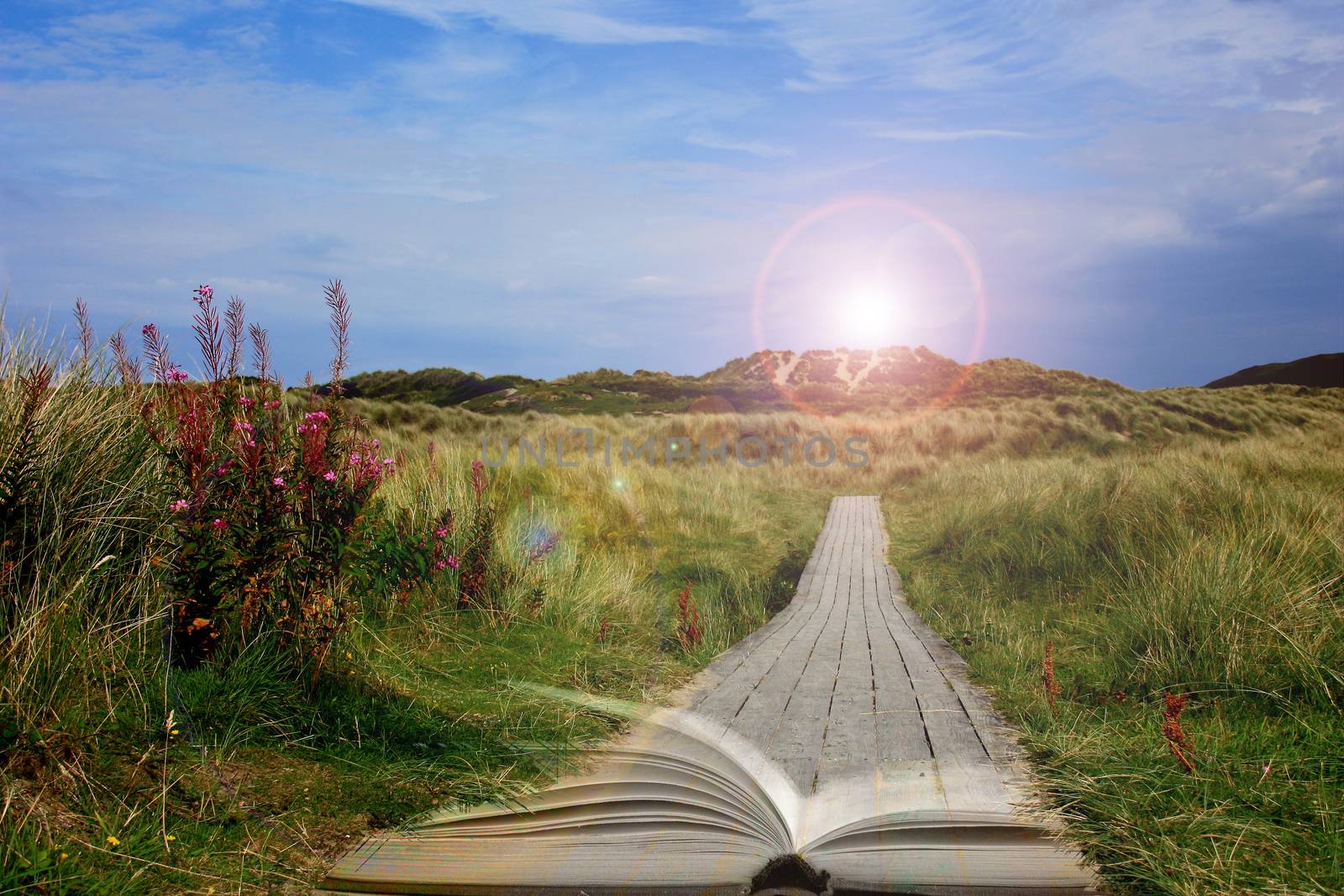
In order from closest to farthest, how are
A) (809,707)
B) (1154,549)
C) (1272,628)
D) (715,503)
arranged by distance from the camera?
(809,707) < (1272,628) < (1154,549) < (715,503)

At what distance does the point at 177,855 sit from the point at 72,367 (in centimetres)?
333

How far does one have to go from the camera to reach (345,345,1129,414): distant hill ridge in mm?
37906

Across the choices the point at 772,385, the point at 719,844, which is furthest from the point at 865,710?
the point at 772,385

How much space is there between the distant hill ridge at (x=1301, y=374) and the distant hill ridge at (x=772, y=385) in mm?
12219

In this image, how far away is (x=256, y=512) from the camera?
3779 millimetres

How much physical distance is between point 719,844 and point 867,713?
5.58 ft

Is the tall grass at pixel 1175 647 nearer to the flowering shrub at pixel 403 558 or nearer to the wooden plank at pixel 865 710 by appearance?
the wooden plank at pixel 865 710

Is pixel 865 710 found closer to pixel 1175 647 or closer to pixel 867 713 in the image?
pixel 867 713

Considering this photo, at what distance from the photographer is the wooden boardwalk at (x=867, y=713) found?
3.51 m

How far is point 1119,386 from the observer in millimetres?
48156

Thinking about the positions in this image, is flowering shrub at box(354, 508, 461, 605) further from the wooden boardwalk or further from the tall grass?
the tall grass

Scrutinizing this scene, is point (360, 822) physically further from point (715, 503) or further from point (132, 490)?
point (715, 503)

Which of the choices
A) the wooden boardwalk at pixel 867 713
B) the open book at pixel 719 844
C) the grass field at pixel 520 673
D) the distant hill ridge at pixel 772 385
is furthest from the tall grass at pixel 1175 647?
the distant hill ridge at pixel 772 385

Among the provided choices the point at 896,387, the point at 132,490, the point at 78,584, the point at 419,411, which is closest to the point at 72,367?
the point at 132,490
